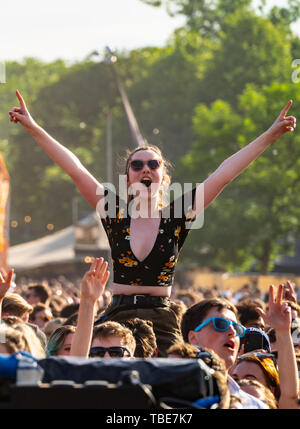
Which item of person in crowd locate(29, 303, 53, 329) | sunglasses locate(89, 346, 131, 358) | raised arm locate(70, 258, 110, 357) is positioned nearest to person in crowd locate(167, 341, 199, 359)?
raised arm locate(70, 258, 110, 357)

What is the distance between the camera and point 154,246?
5848 mm

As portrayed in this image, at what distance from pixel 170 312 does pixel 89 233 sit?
46.9 metres

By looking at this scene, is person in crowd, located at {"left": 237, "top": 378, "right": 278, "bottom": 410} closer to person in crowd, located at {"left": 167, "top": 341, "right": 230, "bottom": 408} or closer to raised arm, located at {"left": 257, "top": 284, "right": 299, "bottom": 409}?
raised arm, located at {"left": 257, "top": 284, "right": 299, "bottom": 409}

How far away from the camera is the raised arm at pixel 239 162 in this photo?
5.87 meters

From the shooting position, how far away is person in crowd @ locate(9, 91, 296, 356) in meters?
5.81

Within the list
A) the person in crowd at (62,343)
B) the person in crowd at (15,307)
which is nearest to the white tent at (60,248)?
the person in crowd at (15,307)

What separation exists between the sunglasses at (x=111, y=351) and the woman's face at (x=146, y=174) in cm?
92

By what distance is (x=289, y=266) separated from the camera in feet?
218

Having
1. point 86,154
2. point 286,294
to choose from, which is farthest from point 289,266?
point 286,294

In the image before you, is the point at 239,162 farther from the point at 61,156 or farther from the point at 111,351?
the point at 111,351

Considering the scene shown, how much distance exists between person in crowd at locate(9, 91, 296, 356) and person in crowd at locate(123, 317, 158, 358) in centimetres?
5

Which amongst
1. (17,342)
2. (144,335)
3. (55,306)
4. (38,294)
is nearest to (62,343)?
(144,335)

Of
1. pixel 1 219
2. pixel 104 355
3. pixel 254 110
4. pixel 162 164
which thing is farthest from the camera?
pixel 254 110
